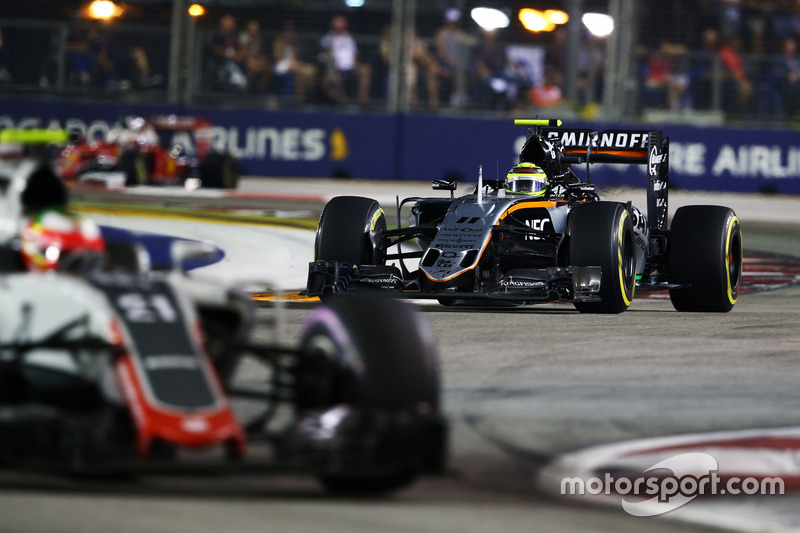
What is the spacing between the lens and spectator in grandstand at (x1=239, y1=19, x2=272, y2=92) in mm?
25797

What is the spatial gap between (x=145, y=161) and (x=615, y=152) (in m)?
12.9

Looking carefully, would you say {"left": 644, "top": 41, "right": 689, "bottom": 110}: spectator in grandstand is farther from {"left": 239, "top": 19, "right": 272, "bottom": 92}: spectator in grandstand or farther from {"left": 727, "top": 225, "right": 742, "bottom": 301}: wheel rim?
{"left": 727, "top": 225, "right": 742, "bottom": 301}: wheel rim

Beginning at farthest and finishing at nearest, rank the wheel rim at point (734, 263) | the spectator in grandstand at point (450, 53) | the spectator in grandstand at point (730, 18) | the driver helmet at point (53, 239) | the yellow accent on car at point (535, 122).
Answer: the spectator in grandstand at point (730, 18) → the spectator in grandstand at point (450, 53) → the yellow accent on car at point (535, 122) → the wheel rim at point (734, 263) → the driver helmet at point (53, 239)

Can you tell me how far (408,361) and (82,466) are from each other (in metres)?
1.13

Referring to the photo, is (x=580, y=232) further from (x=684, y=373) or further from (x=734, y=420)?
(x=734, y=420)

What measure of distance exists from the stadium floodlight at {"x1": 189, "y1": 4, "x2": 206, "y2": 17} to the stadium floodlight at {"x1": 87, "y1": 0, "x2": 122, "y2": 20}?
4.42 ft

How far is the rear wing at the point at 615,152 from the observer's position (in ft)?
39.6

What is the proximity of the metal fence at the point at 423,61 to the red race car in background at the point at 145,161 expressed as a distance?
2284 millimetres

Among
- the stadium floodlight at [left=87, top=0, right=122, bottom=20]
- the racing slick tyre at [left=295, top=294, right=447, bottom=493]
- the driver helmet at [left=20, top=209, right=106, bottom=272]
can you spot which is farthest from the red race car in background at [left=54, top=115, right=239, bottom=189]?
the racing slick tyre at [left=295, top=294, right=447, bottom=493]

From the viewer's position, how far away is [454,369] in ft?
25.8

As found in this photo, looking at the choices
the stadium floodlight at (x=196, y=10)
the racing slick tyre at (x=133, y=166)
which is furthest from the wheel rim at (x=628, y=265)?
the stadium floodlight at (x=196, y=10)

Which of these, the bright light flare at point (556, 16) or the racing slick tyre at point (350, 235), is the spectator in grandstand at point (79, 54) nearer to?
the bright light flare at point (556, 16)

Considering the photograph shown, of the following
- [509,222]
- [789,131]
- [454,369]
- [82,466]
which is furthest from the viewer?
[789,131]

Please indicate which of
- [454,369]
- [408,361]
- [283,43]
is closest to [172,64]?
[283,43]
